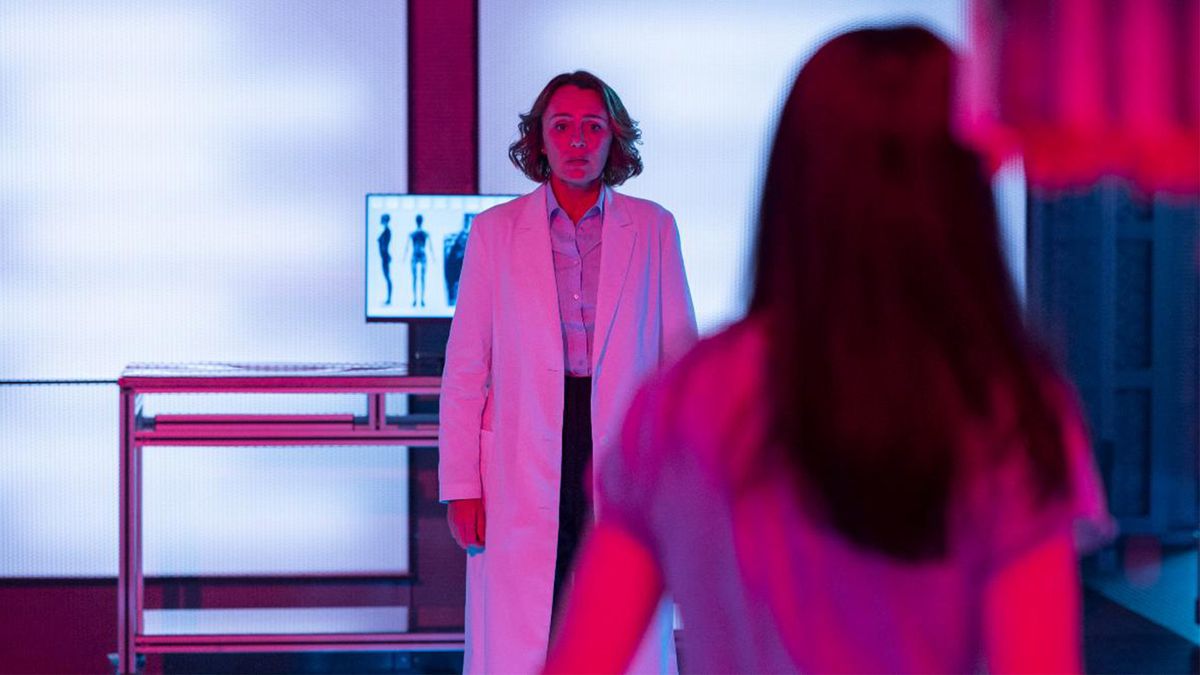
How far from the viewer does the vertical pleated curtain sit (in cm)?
542

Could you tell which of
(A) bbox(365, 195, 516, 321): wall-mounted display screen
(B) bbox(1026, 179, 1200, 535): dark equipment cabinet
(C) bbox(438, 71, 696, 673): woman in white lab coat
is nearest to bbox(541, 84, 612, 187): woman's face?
(C) bbox(438, 71, 696, 673): woman in white lab coat

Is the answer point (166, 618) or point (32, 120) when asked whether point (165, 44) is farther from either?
point (166, 618)

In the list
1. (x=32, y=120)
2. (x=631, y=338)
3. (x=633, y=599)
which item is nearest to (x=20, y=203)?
(x=32, y=120)

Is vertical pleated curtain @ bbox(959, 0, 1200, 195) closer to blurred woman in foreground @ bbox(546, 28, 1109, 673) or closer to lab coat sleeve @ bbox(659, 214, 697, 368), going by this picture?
lab coat sleeve @ bbox(659, 214, 697, 368)

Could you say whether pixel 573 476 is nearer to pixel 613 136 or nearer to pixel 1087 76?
pixel 613 136

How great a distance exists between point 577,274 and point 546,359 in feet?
0.67

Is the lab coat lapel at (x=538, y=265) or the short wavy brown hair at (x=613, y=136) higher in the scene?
the short wavy brown hair at (x=613, y=136)

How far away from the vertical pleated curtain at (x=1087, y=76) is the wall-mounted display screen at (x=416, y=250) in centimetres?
246

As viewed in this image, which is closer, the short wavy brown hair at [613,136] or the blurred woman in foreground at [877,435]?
the blurred woman in foreground at [877,435]

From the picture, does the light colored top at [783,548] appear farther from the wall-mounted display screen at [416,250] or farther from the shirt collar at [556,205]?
the wall-mounted display screen at [416,250]

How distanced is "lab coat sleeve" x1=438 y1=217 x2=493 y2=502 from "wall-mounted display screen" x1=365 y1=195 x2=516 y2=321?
3.99ft

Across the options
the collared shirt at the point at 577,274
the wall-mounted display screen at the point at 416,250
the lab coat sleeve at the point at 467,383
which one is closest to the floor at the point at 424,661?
the wall-mounted display screen at the point at 416,250

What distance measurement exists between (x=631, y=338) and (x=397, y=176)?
6.48 feet

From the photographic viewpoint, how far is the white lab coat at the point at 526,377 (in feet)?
9.00
